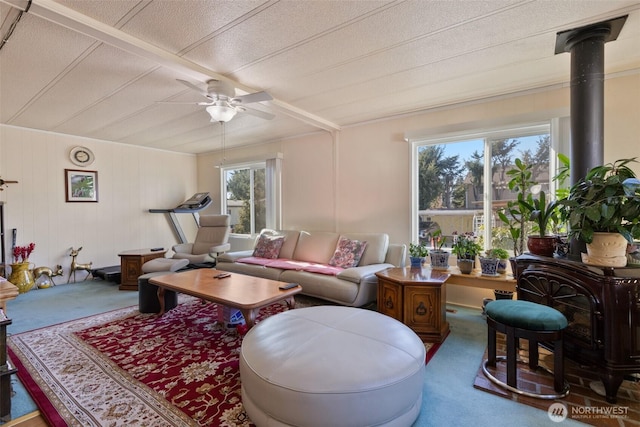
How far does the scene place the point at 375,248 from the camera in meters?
3.67

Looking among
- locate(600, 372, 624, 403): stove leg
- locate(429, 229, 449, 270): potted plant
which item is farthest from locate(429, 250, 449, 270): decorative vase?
locate(600, 372, 624, 403): stove leg

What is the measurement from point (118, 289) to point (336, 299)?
3.36 m

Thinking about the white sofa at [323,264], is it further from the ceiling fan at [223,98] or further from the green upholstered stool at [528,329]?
the ceiling fan at [223,98]

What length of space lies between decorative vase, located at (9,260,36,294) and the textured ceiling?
6.53ft

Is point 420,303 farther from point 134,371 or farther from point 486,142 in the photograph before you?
point 134,371

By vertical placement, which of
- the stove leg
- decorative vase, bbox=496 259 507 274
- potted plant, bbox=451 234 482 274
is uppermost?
potted plant, bbox=451 234 482 274

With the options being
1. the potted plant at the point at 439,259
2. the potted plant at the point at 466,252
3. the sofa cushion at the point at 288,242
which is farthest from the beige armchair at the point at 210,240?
the potted plant at the point at 466,252

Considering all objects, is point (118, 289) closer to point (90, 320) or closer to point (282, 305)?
point (90, 320)

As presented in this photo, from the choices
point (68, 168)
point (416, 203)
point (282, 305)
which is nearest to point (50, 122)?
point (68, 168)

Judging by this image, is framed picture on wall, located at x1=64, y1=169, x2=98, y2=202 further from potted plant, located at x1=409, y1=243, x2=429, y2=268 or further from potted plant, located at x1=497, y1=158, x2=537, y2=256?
potted plant, located at x1=497, y1=158, x2=537, y2=256

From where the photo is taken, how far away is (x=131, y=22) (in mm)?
1896

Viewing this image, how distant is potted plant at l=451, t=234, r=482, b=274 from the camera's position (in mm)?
2926

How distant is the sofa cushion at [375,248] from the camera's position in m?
3.62

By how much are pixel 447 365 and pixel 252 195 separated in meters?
4.54
